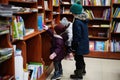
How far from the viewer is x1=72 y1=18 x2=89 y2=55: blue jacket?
3.02 meters

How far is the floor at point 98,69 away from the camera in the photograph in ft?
11.1

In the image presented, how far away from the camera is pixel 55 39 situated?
3088 mm

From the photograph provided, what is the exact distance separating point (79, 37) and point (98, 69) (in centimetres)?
108

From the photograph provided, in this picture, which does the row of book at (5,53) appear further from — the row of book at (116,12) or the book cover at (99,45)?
the row of book at (116,12)

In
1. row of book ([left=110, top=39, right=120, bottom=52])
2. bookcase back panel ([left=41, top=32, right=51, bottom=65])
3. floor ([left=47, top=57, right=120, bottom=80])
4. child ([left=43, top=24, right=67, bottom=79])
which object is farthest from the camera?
row of book ([left=110, top=39, right=120, bottom=52])

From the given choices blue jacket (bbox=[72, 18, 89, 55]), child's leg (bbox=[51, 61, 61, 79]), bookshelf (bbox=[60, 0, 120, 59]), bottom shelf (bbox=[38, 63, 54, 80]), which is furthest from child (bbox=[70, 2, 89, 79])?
bookshelf (bbox=[60, 0, 120, 59])

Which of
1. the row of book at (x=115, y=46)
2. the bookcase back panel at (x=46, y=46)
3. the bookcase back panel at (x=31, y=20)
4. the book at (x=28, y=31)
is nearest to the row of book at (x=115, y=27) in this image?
the row of book at (x=115, y=46)

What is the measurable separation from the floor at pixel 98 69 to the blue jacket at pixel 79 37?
0.56 meters


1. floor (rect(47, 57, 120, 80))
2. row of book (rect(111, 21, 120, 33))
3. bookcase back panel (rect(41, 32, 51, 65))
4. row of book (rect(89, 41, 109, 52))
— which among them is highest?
row of book (rect(111, 21, 120, 33))

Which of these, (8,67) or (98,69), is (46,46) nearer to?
(98,69)

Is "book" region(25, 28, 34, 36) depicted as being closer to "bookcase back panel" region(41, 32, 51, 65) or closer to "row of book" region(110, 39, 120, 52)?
"bookcase back panel" region(41, 32, 51, 65)

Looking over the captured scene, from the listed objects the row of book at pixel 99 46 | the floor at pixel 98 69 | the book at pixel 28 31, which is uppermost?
the book at pixel 28 31

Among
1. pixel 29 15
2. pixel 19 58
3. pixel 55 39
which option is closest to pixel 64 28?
pixel 55 39

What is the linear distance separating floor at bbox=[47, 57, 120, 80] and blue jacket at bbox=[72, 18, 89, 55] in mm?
561
